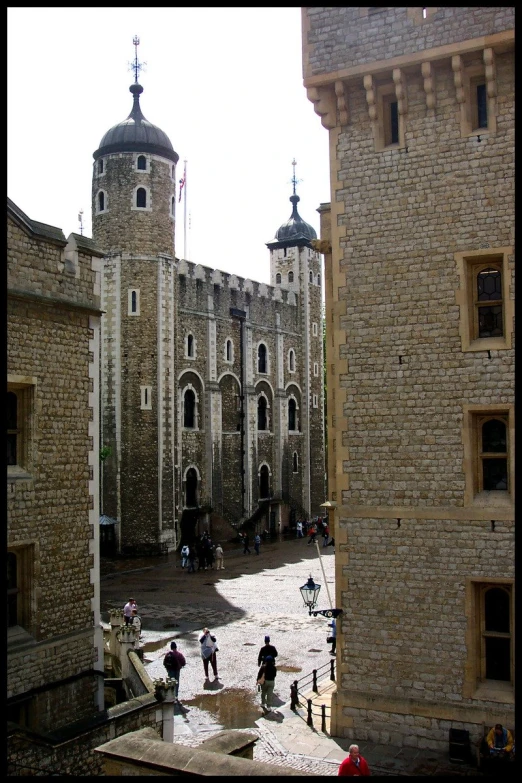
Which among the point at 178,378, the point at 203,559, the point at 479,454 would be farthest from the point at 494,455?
the point at 178,378

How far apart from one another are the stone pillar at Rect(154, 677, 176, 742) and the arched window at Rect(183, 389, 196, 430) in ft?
90.6

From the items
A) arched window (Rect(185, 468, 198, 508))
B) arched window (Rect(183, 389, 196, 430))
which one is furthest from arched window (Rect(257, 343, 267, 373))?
arched window (Rect(185, 468, 198, 508))

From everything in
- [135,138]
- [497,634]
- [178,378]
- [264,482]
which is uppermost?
[135,138]

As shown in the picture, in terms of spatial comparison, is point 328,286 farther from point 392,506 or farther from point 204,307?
point 204,307

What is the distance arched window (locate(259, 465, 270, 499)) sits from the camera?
1748 inches

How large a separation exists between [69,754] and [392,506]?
5412mm

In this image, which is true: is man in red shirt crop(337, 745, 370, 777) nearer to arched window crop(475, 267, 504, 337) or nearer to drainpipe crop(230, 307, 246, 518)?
arched window crop(475, 267, 504, 337)

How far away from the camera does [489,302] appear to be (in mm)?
11391

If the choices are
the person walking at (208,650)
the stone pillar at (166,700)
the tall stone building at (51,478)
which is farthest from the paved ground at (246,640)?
the tall stone building at (51,478)

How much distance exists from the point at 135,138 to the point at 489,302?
92.7 feet

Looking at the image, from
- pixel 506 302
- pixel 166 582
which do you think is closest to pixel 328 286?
pixel 506 302

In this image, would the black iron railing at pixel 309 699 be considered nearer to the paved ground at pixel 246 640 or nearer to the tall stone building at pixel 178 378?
A: the paved ground at pixel 246 640

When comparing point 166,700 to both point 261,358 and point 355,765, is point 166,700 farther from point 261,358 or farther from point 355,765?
point 261,358

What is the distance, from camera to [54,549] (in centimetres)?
1163
